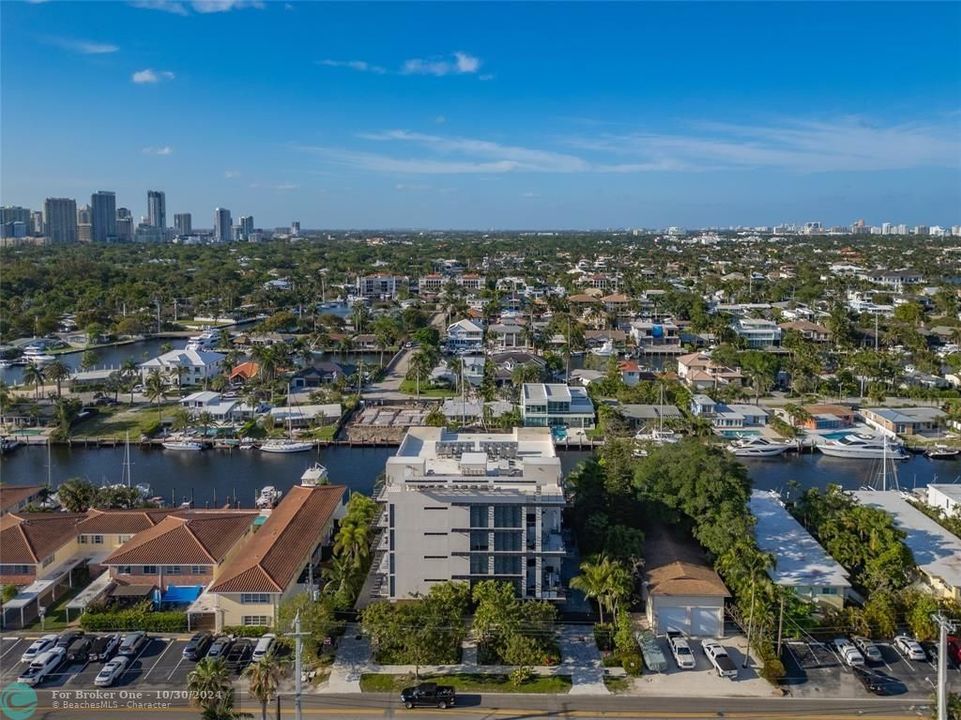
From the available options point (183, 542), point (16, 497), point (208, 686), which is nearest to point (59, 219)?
point (16, 497)

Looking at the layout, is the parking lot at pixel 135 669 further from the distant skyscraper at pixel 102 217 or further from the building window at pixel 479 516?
the distant skyscraper at pixel 102 217

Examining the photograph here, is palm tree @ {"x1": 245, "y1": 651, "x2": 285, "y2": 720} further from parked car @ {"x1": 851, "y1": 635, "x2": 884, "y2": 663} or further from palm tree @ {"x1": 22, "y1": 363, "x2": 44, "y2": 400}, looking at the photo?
palm tree @ {"x1": 22, "y1": 363, "x2": 44, "y2": 400}

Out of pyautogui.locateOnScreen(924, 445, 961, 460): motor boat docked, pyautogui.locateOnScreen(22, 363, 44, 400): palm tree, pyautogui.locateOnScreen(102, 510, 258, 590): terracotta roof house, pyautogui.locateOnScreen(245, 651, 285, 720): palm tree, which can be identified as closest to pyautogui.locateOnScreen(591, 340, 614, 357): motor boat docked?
pyautogui.locateOnScreen(924, 445, 961, 460): motor boat docked

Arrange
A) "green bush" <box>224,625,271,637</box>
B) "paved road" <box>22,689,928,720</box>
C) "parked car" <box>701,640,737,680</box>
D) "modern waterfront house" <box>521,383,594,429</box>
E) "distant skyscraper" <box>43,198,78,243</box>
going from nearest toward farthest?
"paved road" <box>22,689,928,720</box>
"parked car" <box>701,640,737,680</box>
"green bush" <box>224,625,271,637</box>
"modern waterfront house" <box>521,383,594,429</box>
"distant skyscraper" <box>43,198,78,243</box>

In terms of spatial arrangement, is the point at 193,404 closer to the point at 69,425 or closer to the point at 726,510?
the point at 69,425

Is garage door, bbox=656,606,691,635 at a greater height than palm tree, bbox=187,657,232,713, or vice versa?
palm tree, bbox=187,657,232,713

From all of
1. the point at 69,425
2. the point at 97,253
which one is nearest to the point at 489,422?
the point at 69,425
